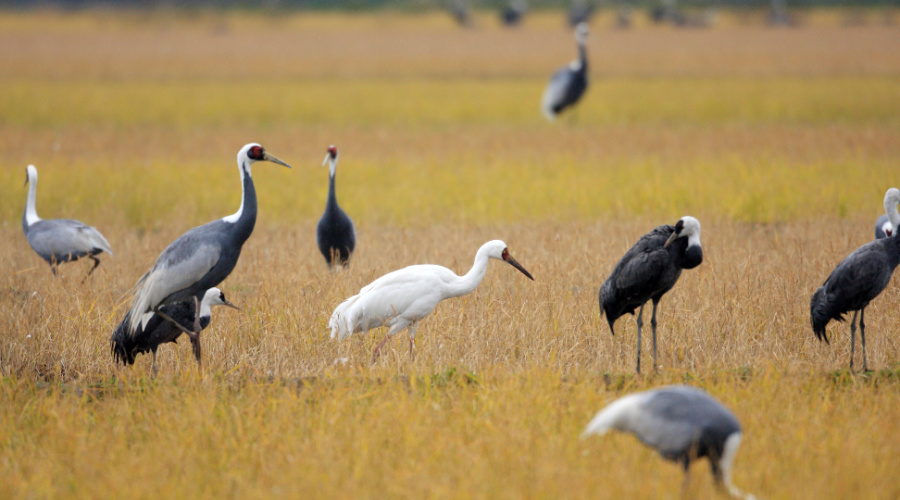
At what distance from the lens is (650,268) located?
18.5ft

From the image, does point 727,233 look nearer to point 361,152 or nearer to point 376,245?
point 376,245

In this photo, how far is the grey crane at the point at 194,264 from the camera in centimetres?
577

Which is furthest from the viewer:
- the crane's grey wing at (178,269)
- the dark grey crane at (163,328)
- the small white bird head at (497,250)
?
the small white bird head at (497,250)

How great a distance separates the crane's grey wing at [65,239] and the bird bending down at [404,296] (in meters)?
3.08

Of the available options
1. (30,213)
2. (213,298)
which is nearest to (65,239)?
(30,213)

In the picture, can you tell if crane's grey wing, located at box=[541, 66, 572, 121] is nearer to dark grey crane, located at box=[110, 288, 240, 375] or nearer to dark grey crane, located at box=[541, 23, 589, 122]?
dark grey crane, located at box=[541, 23, 589, 122]

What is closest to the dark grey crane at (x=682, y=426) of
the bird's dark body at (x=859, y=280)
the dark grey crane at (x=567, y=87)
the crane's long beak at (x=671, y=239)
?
the crane's long beak at (x=671, y=239)

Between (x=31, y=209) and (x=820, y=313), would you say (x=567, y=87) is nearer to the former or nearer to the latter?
(x=31, y=209)

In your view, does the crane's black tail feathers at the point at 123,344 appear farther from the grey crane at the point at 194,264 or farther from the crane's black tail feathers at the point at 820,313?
the crane's black tail feathers at the point at 820,313

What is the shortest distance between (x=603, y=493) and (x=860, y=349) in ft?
11.0

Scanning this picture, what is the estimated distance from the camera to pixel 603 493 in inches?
145

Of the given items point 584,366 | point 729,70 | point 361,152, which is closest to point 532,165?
point 361,152

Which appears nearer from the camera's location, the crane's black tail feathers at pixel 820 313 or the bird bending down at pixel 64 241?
→ the crane's black tail feathers at pixel 820 313

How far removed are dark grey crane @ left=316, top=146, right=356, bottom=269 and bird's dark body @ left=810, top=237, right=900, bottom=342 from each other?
435cm
